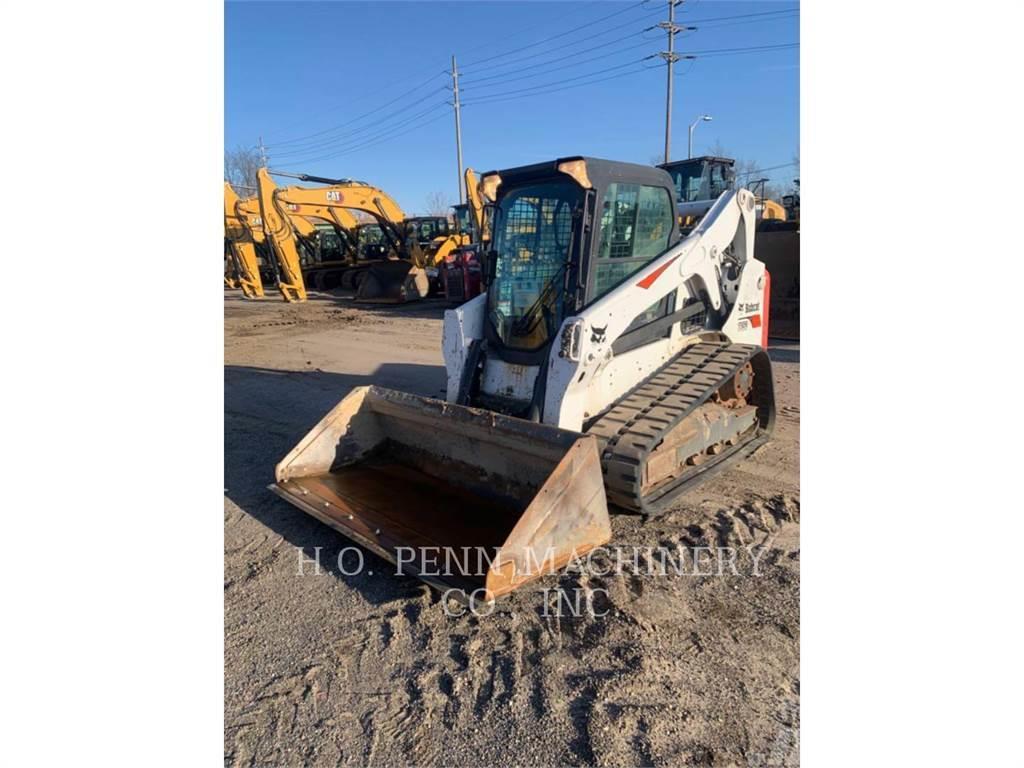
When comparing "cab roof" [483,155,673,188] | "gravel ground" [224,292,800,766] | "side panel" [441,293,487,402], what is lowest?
"gravel ground" [224,292,800,766]

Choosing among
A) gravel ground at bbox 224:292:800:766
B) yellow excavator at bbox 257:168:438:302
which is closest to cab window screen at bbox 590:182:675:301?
gravel ground at bbox 224:292:800:766

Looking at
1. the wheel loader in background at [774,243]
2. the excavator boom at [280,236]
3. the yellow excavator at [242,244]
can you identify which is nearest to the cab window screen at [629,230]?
the wheel loader in background at [774,243]

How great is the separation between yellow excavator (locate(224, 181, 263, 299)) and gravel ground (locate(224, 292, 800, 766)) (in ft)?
51.0

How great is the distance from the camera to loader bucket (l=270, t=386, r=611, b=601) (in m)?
2.86

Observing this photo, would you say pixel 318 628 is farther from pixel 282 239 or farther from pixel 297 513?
pixel 282 239

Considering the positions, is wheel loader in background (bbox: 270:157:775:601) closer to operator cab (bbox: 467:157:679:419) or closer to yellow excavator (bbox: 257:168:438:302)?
operator cab (bbox: 467:157:679:419)

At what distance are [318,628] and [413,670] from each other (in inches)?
21.6

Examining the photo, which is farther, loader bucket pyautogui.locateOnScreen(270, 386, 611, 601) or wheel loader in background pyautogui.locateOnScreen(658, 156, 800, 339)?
wheel loader in background pyautogui.locateOnScreen(658, 156, 800, 339)

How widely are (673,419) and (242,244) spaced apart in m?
17.6

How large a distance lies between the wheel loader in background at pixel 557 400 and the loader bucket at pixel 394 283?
Result: 12.2 m

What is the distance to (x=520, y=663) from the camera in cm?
250

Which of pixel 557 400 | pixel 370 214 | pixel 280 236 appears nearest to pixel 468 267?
pixel 370 214

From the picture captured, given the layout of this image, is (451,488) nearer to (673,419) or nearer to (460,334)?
(460,334)

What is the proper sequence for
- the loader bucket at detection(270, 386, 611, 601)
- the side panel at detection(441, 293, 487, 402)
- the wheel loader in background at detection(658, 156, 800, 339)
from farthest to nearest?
the wheel loader in background at detection(658, 156, 800, 339)
the side panel at detection(441, 293, 487, 402)
the loader bucket at detection(270, 386, 611, 601)
